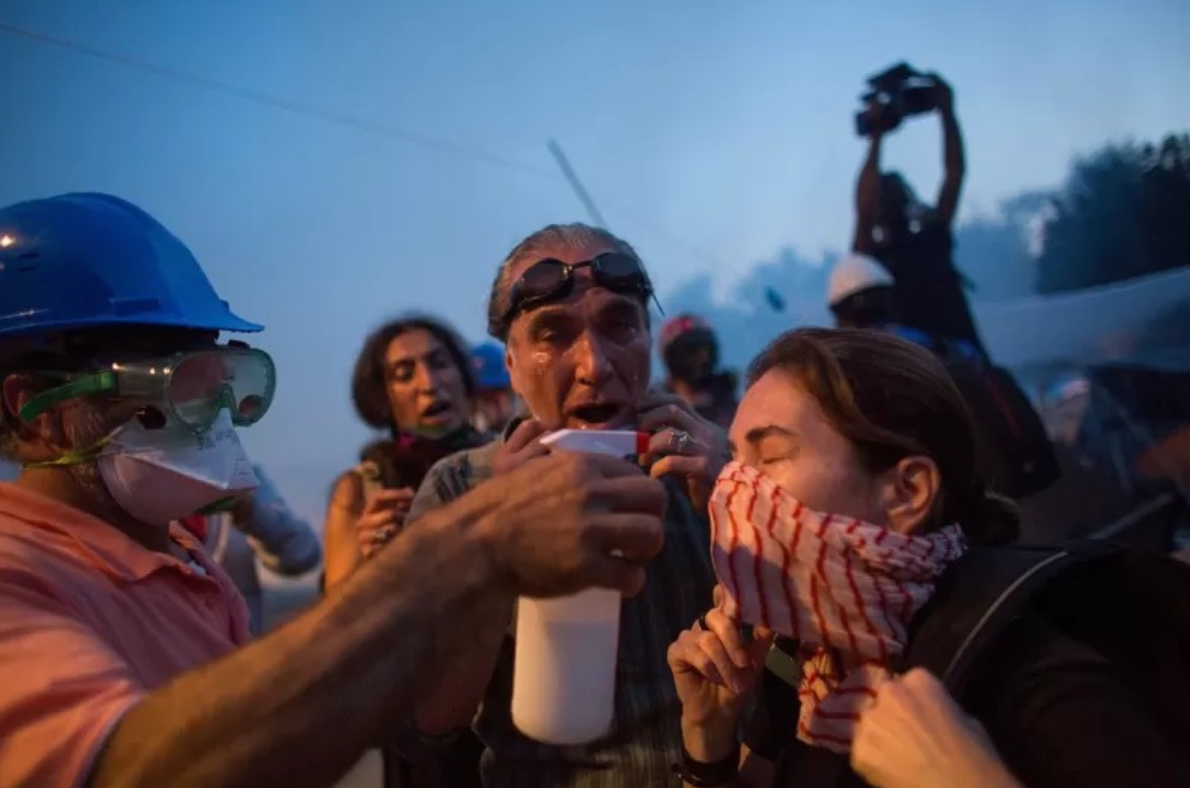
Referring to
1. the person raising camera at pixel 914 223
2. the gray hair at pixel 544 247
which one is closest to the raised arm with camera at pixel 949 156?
the person raising camera at pixel 914 223

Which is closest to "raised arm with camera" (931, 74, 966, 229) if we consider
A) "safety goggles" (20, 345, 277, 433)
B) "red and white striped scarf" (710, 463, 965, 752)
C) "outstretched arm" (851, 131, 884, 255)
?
"outstretched arm" (851, 131, 884, 255)

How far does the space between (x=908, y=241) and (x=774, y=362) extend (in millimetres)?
4127

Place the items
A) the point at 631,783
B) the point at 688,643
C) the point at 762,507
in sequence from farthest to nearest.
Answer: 1. the point at 631,783
2. the point at 688,643
3. the point at 762,507

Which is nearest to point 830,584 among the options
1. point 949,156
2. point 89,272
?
point 89,272

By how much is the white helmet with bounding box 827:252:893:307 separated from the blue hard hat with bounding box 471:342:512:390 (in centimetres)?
289

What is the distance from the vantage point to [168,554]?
194cm

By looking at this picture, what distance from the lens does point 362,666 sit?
124 cm

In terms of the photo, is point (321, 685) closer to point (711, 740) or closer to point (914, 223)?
point (711, 740)

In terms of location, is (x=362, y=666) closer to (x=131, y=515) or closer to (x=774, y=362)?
(x=131, y=515)

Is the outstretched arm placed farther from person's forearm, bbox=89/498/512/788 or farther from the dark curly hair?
person's forearm, bbox=89/498/512/788

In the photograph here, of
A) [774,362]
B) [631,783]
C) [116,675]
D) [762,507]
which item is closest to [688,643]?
[762,507]

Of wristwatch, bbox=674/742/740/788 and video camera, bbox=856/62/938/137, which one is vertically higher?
video camera, bbox=856/62/938/137

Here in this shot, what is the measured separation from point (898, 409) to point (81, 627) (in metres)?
1.54

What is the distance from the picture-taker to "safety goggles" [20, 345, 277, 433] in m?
1.79
